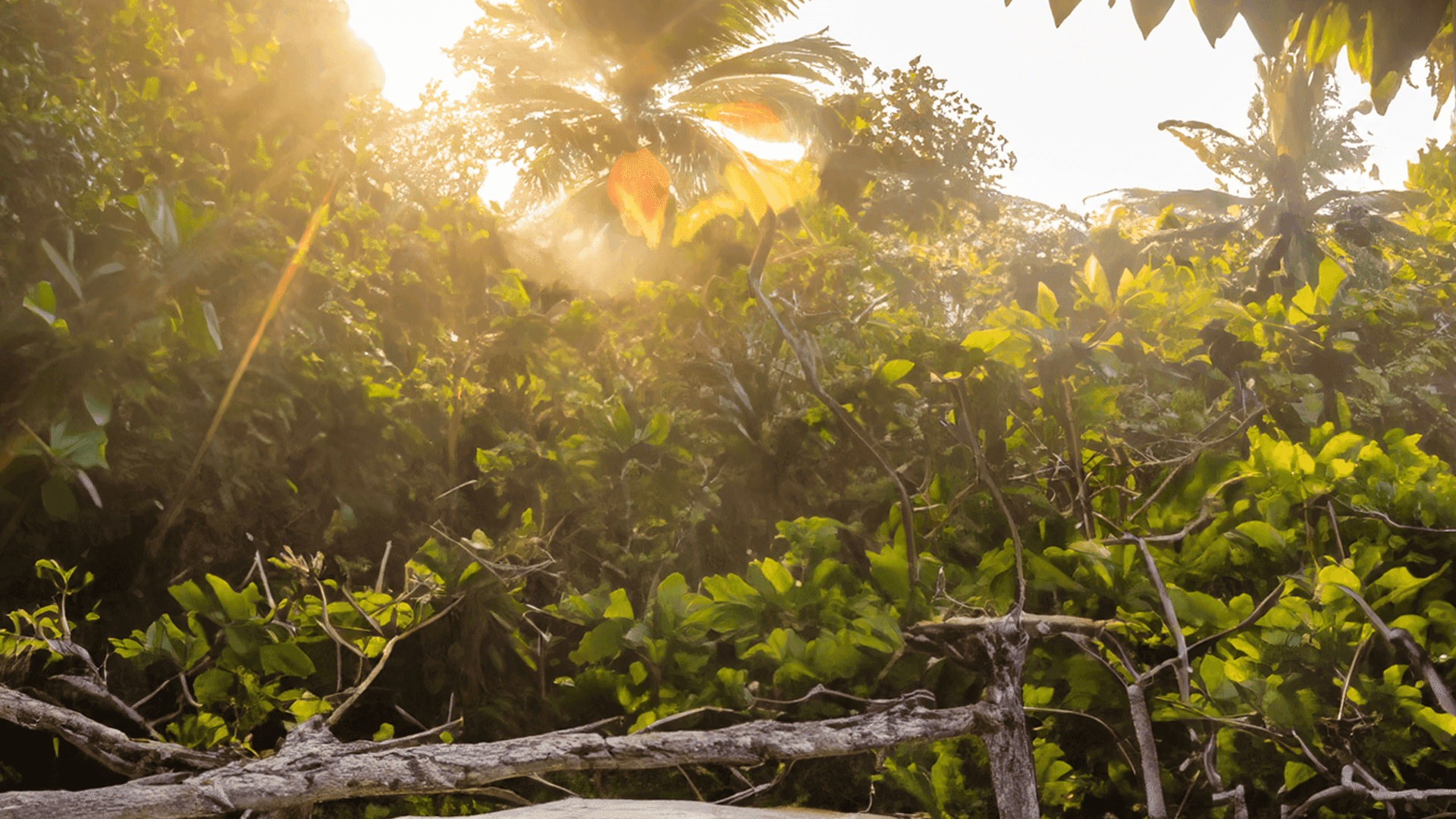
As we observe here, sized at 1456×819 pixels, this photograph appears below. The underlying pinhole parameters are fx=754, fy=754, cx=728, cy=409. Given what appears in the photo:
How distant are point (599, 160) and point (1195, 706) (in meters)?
9.42

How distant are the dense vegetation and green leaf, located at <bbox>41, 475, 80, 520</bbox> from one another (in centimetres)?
1

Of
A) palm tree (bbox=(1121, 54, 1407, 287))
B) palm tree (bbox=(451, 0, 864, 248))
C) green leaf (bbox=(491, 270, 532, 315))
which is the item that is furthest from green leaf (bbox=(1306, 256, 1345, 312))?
palm tree (bbox=(1121, 54, 1407, 287))

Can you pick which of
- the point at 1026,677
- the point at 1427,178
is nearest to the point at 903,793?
the point at 1026,677

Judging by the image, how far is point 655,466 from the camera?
12.0 ft

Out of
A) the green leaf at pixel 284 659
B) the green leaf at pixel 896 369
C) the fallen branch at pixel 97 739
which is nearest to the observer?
the fallen branch at pixel 97 739

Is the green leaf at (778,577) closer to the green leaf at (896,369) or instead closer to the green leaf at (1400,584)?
the green leaf at (896,369)

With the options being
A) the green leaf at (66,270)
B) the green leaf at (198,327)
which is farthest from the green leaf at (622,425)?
the green leaf at (66,270)

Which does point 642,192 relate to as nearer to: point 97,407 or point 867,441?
point 97,407

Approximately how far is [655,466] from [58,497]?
8.65ft

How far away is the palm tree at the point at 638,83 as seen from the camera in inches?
348

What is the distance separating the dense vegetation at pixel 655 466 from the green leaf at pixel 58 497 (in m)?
0.01

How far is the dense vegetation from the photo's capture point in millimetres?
2018

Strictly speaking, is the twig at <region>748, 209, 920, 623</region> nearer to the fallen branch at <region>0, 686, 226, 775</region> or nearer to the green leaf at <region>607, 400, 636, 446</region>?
the green leaf at <region>607, 400, 636, 446</region>

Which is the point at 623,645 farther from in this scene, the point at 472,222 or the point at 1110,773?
the point at 472,222
